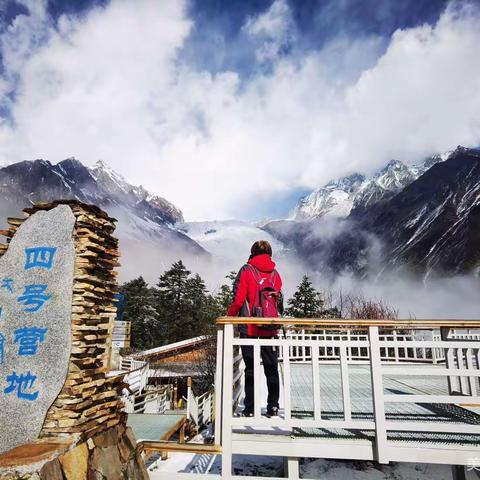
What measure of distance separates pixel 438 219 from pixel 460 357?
194ft

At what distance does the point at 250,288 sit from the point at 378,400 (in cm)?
165

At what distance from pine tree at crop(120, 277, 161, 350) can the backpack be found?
3541cm

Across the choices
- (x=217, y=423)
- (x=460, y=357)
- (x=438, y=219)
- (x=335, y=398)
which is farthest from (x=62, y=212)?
(x=438, y=219)

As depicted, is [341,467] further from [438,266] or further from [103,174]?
[103,174]

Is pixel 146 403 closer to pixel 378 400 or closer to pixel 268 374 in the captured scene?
pixel 268 374

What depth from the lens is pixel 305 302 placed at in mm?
28969

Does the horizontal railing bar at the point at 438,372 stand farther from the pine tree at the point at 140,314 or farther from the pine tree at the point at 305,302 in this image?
the pine tree at the point at 140,314

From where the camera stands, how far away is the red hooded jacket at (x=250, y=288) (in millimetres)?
3426

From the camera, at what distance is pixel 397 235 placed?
6038 centimetres

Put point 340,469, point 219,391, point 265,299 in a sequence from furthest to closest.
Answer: point 340,469 < point 265,299 < point 219,391

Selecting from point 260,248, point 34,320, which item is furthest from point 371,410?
point 34,320

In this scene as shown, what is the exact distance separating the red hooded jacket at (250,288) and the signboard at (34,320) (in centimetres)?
165

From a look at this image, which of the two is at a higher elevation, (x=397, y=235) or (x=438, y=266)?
(x=397, y=235)

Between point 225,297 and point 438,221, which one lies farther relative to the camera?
point 438,221
